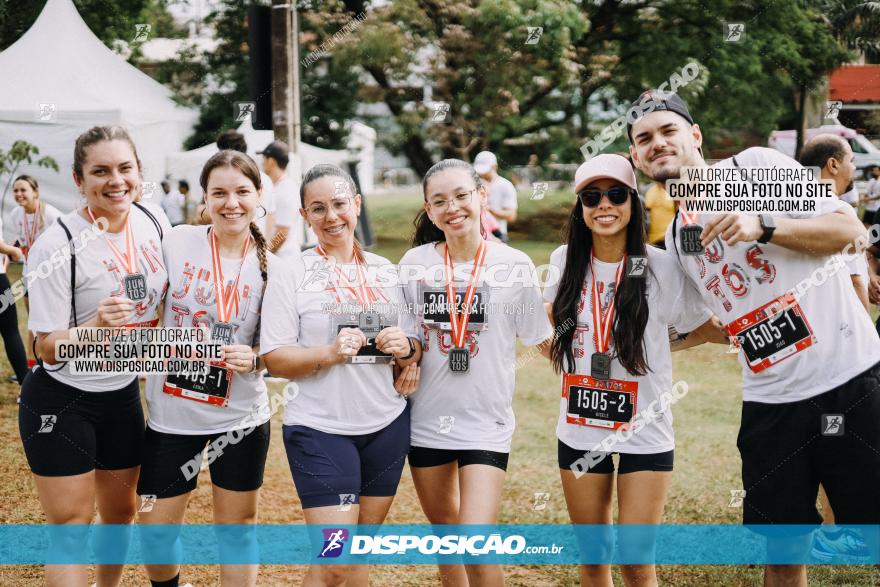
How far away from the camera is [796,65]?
1299cm

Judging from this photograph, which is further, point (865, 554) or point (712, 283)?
point (865, 554)

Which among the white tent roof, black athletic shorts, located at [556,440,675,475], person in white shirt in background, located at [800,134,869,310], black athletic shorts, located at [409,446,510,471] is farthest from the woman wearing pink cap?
the white tent roof

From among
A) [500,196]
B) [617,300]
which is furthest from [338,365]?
[500,196]

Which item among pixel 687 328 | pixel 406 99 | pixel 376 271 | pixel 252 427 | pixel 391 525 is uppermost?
pixel 406 99

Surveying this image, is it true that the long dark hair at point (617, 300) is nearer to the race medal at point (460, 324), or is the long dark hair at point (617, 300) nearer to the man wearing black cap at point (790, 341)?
the man wearing black cap at point (790, 341)

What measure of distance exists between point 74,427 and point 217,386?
532 mm

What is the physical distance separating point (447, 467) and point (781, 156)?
5.63ft

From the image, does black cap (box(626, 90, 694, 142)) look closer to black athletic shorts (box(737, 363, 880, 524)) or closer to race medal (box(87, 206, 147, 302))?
black athletic shorts (box(737, 363, 880, 524))

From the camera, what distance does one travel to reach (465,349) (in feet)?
9.84

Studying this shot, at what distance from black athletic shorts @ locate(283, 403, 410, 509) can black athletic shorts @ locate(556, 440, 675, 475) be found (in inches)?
24.4

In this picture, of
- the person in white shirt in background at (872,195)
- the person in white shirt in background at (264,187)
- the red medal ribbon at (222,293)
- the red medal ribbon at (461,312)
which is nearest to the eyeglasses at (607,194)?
the red medal ribbon at (461,312)

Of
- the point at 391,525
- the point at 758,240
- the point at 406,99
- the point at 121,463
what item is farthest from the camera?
the point at 406,99

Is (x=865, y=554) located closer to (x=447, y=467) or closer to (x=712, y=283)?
(x=712, y=283)

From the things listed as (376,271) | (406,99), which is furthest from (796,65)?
(376,271)
